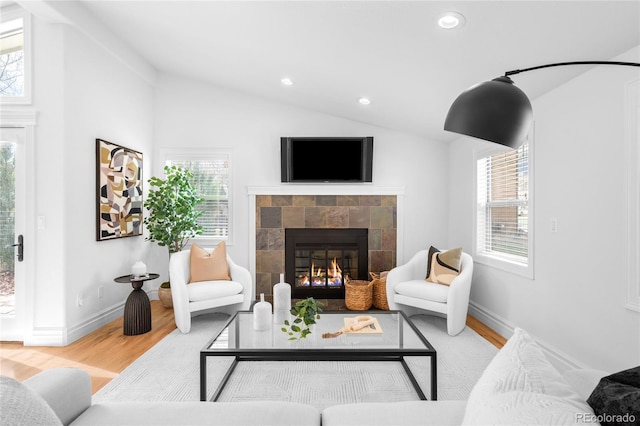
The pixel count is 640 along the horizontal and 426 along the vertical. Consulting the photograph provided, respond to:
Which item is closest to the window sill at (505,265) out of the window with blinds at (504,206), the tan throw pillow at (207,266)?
the window with blinds at (504,206)

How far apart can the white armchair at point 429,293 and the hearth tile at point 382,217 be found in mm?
749

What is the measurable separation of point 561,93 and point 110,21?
4.18 metres

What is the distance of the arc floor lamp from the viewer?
1.13 m

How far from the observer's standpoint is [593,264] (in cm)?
251

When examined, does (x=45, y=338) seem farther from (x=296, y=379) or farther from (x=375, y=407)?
(x=375, y=407)

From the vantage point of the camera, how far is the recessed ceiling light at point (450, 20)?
2244mm

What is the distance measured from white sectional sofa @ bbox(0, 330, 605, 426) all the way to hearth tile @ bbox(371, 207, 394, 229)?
12.1 feet

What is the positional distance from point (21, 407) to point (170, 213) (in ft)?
11.9

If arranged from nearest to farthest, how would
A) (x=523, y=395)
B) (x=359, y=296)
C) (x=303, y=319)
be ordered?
(x=523, y=395) → (x=303, y=319) → (x=359, y=296)

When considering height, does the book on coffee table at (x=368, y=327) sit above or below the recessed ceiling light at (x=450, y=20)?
below

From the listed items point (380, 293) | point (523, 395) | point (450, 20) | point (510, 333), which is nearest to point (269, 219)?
point (380, 293)

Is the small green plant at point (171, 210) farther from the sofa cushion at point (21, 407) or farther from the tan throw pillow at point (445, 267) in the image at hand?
the sofa cushion at point (21, 407)

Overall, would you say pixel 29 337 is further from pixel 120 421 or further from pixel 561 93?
pixel 561 93

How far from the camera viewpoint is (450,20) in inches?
90.7
